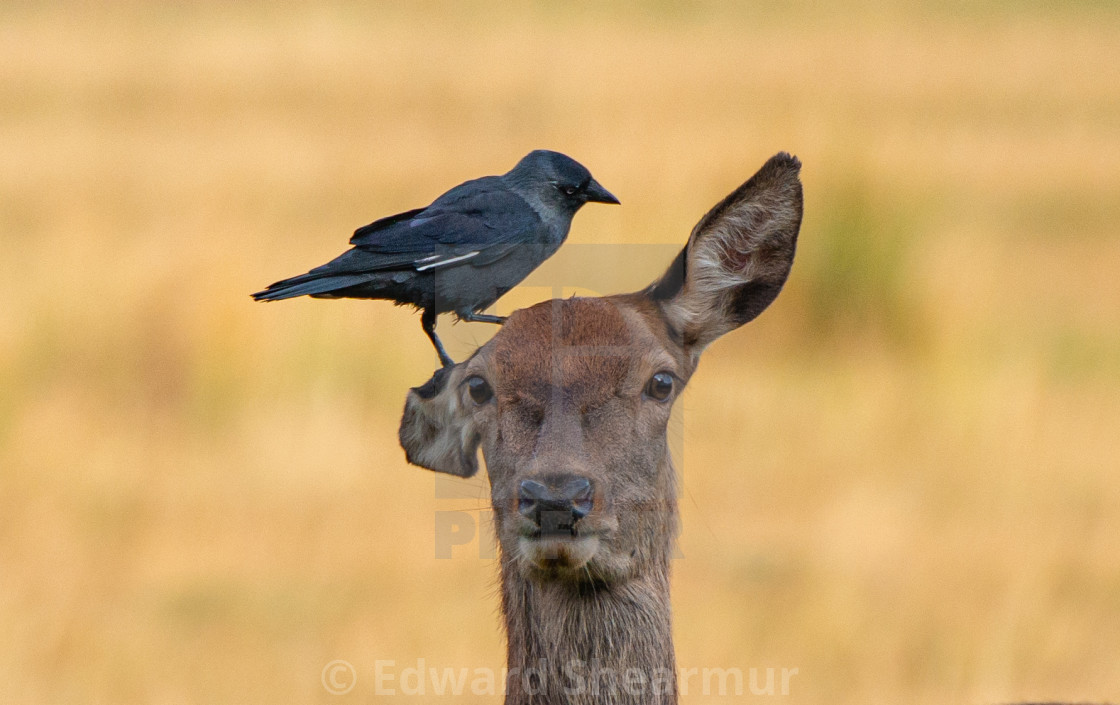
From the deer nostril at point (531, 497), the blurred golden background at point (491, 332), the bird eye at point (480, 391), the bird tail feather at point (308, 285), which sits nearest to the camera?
the deer nostril at point (531, 497)

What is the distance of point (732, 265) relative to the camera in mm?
5039

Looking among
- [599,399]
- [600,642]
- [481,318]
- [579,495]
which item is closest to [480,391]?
[481,318]

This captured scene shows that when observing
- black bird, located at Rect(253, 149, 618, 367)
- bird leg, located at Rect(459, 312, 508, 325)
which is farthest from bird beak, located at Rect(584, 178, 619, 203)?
bird leg, located at Rect(459, 312, 508, 325)

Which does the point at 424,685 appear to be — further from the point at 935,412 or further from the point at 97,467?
the point at 935,412

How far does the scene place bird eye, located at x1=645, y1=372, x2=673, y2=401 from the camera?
4.81m

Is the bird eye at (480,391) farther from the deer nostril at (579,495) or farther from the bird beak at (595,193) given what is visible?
the bird beak at (595,193)

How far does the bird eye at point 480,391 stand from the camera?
491 centimetres

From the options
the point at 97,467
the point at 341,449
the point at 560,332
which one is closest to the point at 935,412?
the point at 341,449

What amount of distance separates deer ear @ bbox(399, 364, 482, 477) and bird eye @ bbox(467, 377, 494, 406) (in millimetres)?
→ 207

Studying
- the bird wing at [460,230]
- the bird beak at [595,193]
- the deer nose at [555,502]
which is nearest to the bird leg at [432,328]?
the bird wing at [460,230]

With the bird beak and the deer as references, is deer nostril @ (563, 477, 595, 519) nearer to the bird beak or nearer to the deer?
the deer

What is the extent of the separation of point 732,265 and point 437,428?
A: 3.75ft

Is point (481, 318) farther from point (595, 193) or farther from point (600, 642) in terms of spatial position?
point (600, 642)

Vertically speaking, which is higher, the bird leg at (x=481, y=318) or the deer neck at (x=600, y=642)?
the bird leg at (x=481, y=318)
